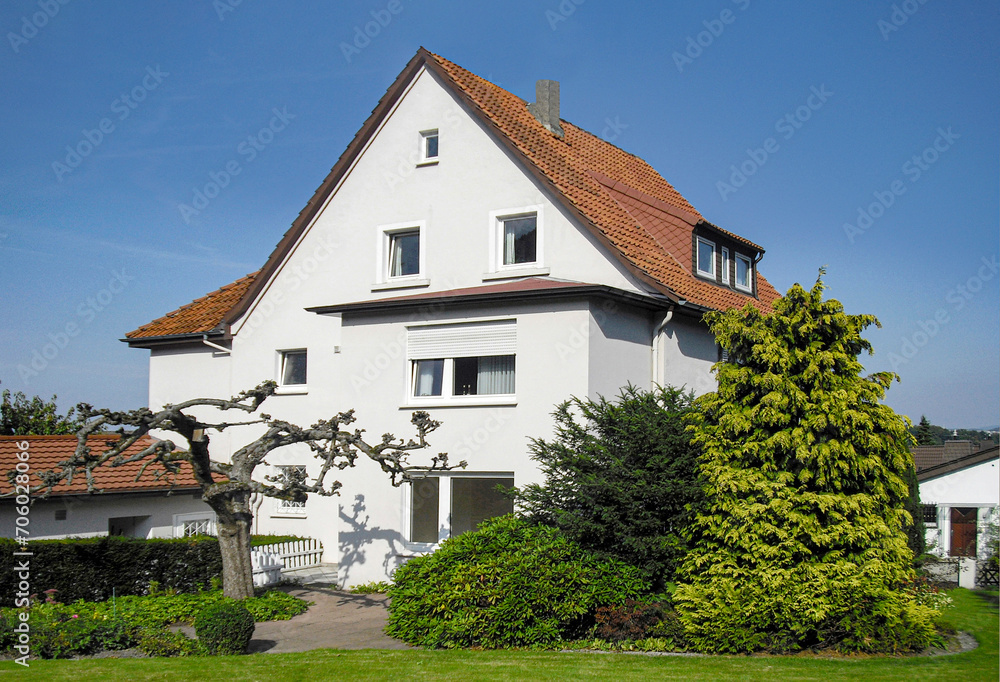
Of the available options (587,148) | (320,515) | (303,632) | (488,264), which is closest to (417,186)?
(488,264)

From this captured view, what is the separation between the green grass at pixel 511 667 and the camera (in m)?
10.9

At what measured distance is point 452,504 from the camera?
18016 millimetres

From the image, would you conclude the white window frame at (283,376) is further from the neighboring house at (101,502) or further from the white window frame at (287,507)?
the neighboring house at (101,502)

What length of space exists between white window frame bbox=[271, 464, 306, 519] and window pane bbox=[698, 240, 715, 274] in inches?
Result: 438

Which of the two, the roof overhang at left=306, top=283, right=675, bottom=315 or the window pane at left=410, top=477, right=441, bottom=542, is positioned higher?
the roof overhang at left=306, top=283, right=675, bottom=315

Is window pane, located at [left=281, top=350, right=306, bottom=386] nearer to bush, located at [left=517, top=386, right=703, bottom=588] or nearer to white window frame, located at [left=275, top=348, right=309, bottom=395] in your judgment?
white window frame, located at [left=275, top=348, right=309, bottom=395]

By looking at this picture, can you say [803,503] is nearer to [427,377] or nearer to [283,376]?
[427,377]

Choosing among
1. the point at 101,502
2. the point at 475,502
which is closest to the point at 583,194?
the point at 475,502

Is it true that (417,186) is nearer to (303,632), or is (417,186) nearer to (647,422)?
(647,422)

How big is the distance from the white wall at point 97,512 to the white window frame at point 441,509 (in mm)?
6687

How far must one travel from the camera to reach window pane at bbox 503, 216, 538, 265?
19.3 metres

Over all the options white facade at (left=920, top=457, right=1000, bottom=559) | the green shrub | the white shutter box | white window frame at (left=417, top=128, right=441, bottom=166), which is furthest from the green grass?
white facade at (left=920, top=457, right=1000, bottom=559)

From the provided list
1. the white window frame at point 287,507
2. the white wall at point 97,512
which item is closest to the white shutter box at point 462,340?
the white window frame at point 287,507

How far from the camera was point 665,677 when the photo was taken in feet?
35.3
